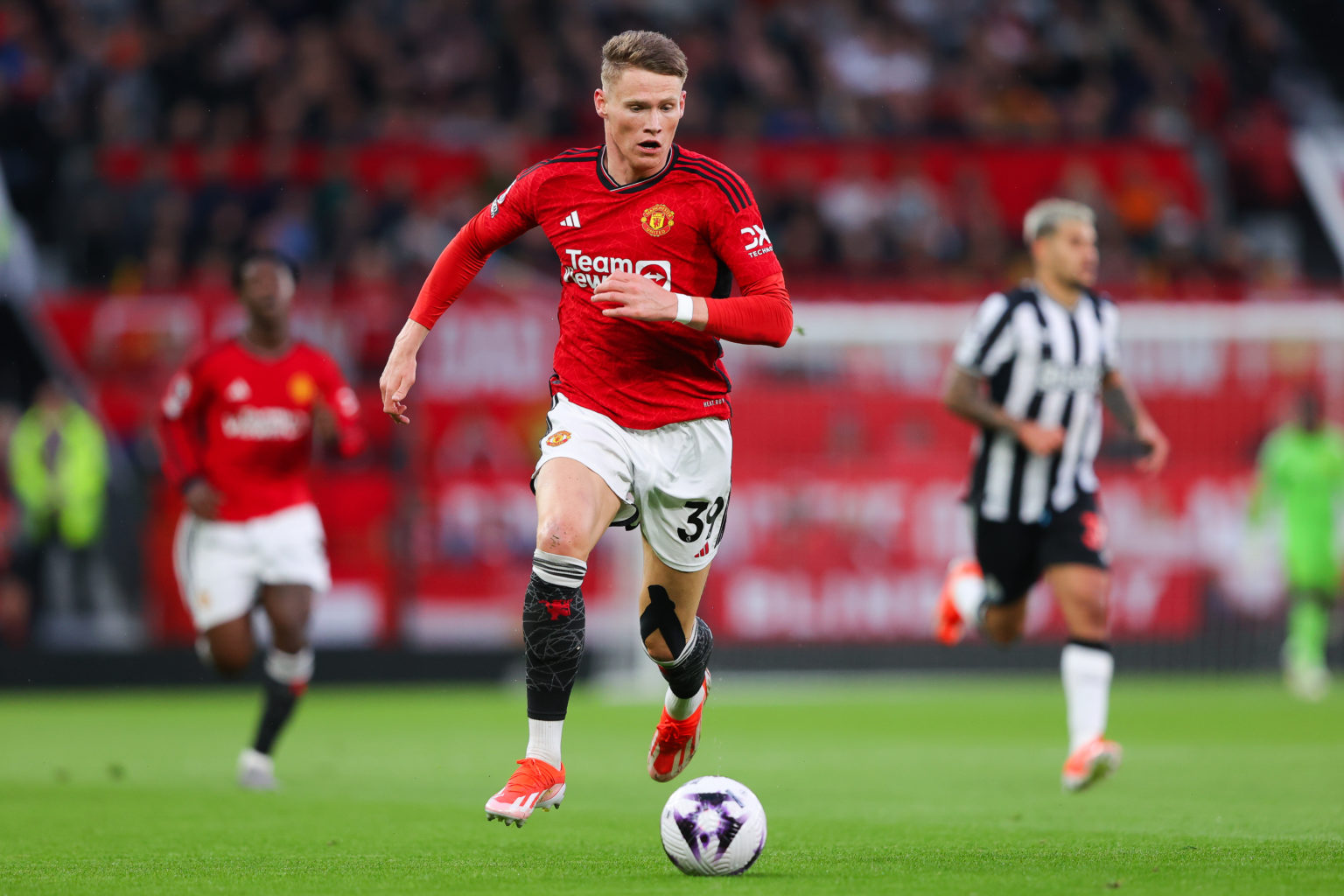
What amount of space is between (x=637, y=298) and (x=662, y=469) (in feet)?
2.74

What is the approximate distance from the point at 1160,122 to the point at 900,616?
8.16 m

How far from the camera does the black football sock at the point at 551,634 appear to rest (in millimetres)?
5941

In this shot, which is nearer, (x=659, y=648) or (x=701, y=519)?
(x=701, y=519)

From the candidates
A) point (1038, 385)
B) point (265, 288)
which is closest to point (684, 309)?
point (1038, 385)

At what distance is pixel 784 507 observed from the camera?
17.5 metres

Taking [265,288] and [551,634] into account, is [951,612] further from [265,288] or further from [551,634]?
[551,634]

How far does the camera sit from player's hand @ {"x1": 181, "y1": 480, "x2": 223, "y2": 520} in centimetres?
957

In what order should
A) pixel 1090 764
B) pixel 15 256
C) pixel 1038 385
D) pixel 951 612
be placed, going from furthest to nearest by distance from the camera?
pixel 15 256 < pixel 951 612 < pixel 1038 385 < pixel 1090 764

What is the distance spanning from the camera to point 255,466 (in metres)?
9.75

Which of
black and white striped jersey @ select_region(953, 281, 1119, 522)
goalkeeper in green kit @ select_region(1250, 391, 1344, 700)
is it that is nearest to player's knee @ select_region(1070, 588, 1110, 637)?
black and white striped jersey @ select_region(953, 281, 1119, 522)

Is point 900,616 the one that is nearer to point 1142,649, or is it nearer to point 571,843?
point 1142,649

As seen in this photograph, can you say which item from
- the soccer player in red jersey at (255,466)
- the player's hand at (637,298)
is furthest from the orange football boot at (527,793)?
the soccer player in red jersey at (255,466)

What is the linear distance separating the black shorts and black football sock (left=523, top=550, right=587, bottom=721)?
337 cm

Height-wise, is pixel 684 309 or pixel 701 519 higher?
pixel 684 309
